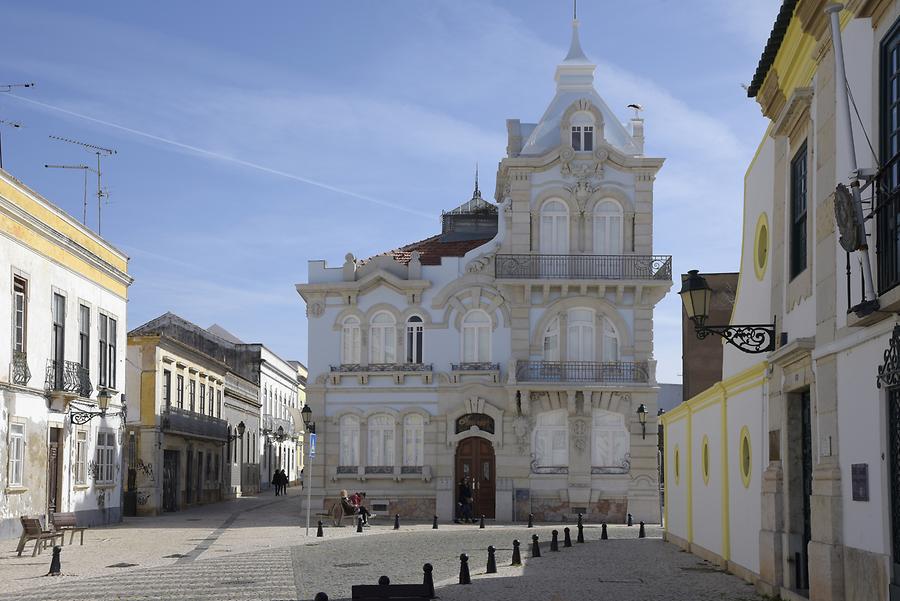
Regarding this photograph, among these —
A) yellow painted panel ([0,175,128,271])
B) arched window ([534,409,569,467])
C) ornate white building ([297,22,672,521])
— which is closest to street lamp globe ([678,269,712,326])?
yellow painted panel ([0,175,128,271])

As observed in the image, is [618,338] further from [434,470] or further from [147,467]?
[147,467]

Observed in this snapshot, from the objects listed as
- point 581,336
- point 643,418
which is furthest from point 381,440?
point 643,418

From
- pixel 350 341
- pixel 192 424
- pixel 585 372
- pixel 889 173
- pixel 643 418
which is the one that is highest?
pixel 350 341

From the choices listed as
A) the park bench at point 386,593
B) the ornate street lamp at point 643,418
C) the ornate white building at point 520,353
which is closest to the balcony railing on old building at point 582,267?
the ornate white building at point 520,353

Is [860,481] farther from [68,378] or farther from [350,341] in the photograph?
[350,341]

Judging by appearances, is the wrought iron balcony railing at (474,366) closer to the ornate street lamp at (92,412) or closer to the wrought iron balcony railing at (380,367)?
the wrought iron balcony railing at (380,367)

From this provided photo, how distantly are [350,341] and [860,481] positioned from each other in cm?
2862

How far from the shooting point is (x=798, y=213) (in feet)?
48.5

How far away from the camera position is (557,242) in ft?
124

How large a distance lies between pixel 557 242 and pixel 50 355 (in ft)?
52.2

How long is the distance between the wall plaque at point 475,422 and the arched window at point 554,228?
5534 millimetres

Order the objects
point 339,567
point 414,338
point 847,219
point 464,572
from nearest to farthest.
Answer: point 847,219, point 464,572, point 339,567, point 414,338

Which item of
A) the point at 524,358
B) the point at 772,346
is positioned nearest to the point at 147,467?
the point at 524,358

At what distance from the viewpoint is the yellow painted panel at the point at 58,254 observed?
89.7 feet
